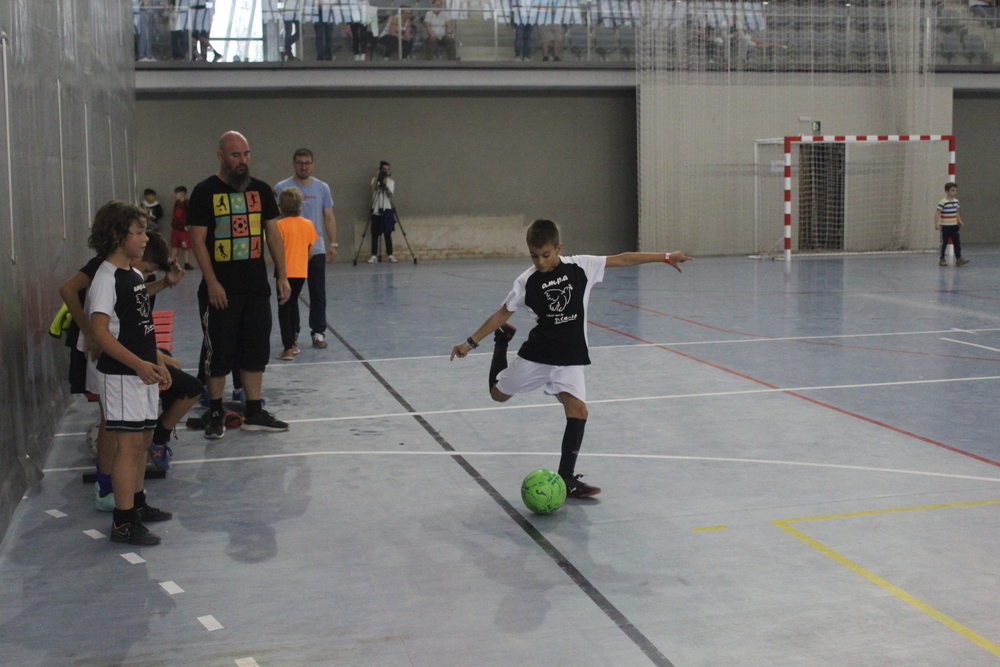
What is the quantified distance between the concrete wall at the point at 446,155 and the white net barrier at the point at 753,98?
45.2 inches

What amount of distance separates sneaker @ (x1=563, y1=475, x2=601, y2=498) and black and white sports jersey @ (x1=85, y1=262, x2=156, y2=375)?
2277mm

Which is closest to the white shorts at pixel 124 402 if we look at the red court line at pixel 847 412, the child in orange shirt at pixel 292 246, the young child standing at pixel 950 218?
the child in orange shirt at pixel 292 246

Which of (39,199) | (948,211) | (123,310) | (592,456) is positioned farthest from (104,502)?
(948,211)

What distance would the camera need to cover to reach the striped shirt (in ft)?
62.6

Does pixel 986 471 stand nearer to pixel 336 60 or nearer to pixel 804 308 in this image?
pixel 804 308

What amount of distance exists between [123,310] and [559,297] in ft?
7.42

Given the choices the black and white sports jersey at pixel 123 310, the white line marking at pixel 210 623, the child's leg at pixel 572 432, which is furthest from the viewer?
the child's leg at pixel 572 432

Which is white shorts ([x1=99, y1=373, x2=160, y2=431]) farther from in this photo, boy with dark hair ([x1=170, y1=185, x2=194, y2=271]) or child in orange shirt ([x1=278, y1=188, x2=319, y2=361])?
boy with dark hair ([x1=170, y1=185, x2=194, y2=271])

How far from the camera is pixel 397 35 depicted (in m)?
22.3

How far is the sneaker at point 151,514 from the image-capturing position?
17.5ft

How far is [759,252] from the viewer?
2462 centimetres

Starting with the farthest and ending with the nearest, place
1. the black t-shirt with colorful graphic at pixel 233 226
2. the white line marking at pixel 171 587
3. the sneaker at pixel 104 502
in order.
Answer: the black t-shirt with colorful graphic at pixel 233 226
the sneaker at pixel 104 502
the white line marking at pixel 171 587

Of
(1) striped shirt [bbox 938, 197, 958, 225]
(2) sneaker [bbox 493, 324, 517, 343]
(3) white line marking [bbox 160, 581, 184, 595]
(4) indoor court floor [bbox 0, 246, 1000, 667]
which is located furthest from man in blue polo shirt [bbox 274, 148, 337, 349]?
(1) striped shirt [bbox 938, 197, 958, 225]

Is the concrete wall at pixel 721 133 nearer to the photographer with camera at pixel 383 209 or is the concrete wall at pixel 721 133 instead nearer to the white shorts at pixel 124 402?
the photographer with camera at pixel 383 209
